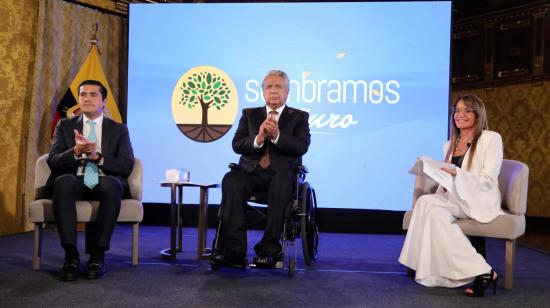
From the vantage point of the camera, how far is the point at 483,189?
306cm

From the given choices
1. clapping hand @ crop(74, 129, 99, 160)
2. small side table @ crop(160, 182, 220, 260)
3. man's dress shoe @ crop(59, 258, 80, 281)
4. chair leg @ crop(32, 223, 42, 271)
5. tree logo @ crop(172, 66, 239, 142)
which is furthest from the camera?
tree logo @ crop(172, 66, 239, 142)

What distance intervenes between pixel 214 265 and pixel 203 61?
2734 mm

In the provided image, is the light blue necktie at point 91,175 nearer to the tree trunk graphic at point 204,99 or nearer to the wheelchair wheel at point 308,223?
the wheelchair wheel at point 308,223

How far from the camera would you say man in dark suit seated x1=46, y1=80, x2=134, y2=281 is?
3063mm

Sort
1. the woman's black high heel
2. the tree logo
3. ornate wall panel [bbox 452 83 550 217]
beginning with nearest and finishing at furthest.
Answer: the woman's black high heel < the tree logo < ornate wall panel [bbox 452 83 550 217]

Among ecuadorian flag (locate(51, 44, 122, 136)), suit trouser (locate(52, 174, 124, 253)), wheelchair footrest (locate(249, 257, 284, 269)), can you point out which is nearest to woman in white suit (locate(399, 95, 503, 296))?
wheelchair footrest (locate(249, 257, 284, 269))

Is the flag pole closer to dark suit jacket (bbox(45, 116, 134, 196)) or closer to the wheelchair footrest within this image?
dark suit jacket (bbox(45, 116, 134, 196))

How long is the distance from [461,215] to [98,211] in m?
1.95

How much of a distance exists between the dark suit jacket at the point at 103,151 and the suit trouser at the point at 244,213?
2.12ft

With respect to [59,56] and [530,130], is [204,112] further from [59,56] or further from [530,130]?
[530,130]

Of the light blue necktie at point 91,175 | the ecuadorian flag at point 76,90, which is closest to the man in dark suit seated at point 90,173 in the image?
the light blue necktie at point 91,175

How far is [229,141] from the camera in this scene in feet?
17.7

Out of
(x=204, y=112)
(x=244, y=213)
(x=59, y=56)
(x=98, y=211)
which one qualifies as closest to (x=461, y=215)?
(x=244, y=213)

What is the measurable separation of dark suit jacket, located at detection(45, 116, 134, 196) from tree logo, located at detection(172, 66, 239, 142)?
6.13ft
